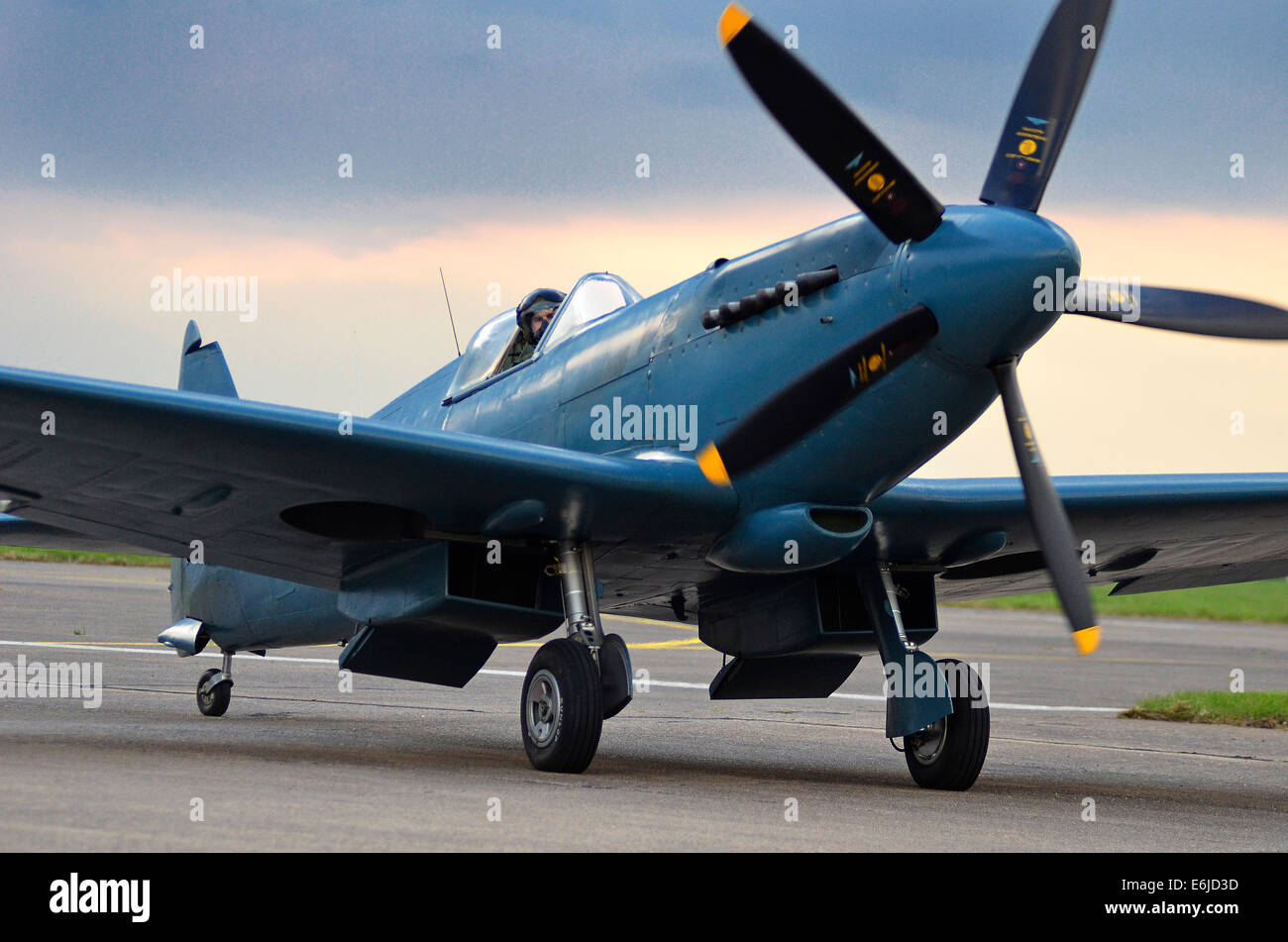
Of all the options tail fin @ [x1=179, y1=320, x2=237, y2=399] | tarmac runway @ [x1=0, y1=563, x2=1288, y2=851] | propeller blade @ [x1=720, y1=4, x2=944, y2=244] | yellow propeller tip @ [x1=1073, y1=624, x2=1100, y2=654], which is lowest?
tarmac runway @ [x1=0, y1=563, x2=1288, y2=851]

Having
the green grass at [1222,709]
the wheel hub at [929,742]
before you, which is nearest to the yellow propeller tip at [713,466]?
the wheel hub at [929,742]

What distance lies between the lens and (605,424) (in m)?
8.20

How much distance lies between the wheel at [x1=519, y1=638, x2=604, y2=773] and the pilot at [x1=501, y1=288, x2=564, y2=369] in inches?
96.5

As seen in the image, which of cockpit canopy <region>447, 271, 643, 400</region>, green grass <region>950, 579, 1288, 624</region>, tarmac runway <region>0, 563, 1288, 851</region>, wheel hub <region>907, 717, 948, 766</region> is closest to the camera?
tarmac runway <region>0, 563, 1288, 851</region>

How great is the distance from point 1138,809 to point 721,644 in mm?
2974

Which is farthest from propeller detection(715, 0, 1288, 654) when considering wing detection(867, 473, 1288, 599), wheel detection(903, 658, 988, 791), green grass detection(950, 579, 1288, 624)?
green grass detection(950, 579, 1288, 624)

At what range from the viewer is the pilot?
9.32 m

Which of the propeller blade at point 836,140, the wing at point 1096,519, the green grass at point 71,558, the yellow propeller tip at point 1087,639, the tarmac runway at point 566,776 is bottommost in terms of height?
the tarmac runway at point 566,776

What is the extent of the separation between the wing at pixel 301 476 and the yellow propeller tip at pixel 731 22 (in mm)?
2237

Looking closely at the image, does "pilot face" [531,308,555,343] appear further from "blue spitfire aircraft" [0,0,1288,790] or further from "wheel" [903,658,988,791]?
"wheel" [903,658,988,791]

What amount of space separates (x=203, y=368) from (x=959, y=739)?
7617mm

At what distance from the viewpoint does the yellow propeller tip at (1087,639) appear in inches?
277

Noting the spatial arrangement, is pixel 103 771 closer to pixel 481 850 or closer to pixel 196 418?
pixel 196 418

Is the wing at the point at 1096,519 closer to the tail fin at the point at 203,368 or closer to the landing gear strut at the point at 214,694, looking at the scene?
the landing gear strut at the point at 214,694
